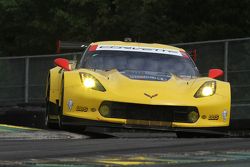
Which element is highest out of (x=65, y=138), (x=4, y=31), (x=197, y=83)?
(x=4, y=31)

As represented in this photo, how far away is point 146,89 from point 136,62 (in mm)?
1309

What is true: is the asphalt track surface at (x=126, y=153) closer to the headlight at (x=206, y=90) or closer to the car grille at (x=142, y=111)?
the car grille at (x=142, y=111)

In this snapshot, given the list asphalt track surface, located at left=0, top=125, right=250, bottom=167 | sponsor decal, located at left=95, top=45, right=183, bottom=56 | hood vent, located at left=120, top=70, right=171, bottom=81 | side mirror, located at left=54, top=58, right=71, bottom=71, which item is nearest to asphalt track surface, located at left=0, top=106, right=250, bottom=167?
asphalt track surface, located at left=0, top=125, right=250, bottom=167

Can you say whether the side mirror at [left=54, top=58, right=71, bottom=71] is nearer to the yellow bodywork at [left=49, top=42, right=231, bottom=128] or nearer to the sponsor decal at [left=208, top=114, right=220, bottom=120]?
the yellow bodywork at [left=49, top=42, right=231, bottom=128]

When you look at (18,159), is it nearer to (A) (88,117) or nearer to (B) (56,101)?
(A) (88,117)

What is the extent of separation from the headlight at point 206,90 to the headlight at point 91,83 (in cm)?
137

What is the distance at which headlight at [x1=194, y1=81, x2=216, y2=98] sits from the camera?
9.66 m

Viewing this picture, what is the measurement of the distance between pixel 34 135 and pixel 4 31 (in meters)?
39.3

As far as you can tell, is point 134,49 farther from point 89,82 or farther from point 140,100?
point 140,100

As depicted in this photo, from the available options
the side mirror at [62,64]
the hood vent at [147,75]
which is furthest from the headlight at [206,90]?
the side mirror at [62,64]

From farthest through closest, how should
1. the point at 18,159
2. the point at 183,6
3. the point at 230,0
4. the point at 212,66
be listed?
the point at 183,6
the point at 230,0
the point at 212,66
the point at 18,159

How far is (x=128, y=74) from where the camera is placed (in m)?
9.94

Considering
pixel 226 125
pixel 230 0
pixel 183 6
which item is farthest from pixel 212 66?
pixel 183 6

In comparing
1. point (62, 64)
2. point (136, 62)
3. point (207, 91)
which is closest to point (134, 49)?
point (136, 62)
